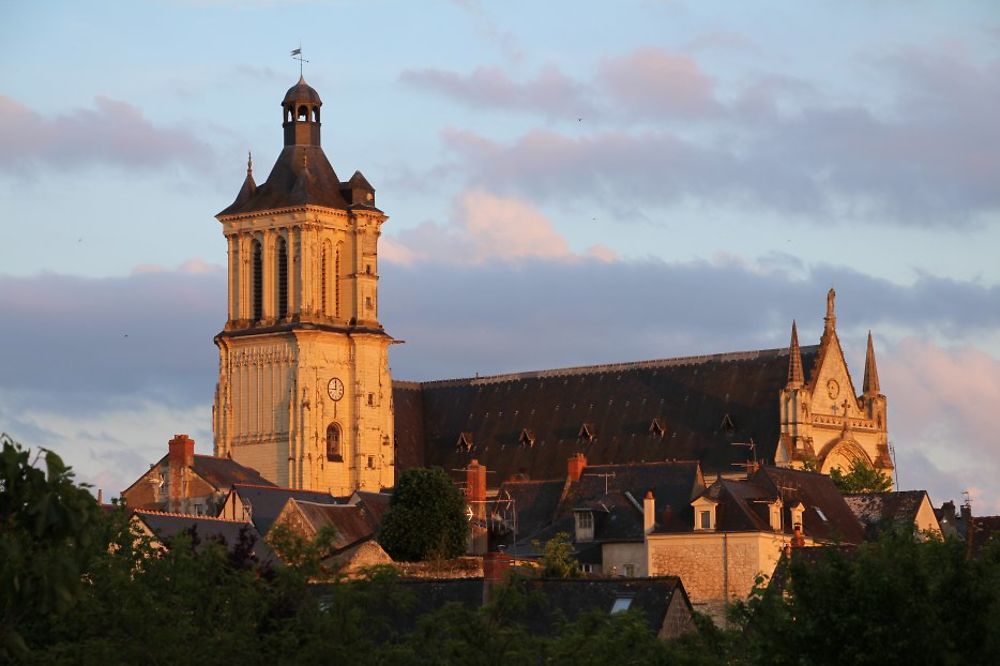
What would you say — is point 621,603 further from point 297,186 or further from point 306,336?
point 297,186

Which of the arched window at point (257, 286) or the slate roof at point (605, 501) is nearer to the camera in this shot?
the slate roof at point (605, 501)

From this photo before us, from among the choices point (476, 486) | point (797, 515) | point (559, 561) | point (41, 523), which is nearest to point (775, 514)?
point (797, 515)

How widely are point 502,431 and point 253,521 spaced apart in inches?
1234

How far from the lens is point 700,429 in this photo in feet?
349

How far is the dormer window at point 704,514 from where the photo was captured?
7406cm

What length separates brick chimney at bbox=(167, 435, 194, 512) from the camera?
318 feet

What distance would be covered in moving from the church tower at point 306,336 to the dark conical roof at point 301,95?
195 centimetres

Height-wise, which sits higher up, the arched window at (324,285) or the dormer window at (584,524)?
the arched window at (324,285)

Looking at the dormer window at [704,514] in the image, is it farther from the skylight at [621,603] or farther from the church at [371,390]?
the church at [371,390]

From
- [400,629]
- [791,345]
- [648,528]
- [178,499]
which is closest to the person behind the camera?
[400,629]

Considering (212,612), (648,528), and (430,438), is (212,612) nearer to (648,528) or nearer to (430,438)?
(648,528)

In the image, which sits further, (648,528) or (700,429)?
(700,429)

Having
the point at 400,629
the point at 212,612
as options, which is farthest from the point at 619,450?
the point at 212,612

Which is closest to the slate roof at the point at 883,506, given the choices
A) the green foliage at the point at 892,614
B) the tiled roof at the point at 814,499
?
the tiled roof at the point at 814,499
